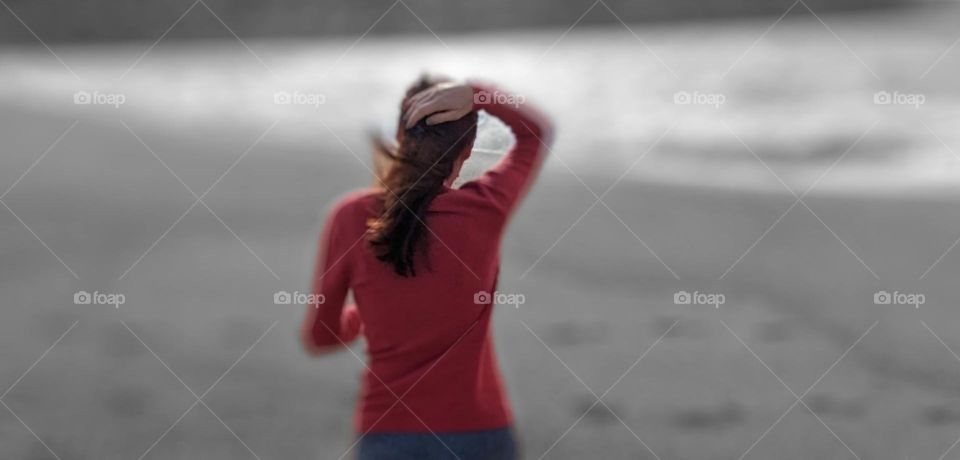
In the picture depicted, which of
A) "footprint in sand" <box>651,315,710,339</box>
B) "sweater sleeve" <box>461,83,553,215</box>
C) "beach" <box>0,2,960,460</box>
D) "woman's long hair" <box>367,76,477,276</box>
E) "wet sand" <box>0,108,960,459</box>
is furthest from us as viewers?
"footprint in sand" <box>651,315,710,339</box>

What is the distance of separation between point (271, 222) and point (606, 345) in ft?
8.29

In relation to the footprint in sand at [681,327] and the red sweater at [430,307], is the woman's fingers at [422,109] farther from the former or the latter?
the footprint in sand at [681,327]

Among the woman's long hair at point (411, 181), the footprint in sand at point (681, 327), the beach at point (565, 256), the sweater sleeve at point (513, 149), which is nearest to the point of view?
the woman's long hair at point (411, 181)

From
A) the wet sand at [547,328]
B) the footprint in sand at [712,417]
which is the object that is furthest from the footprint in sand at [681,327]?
the footprint in sand at [712,417]

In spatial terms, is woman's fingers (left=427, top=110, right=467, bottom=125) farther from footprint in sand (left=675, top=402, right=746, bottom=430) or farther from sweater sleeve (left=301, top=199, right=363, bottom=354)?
footprint in sand (left=675, top=402, right=746, bottom=430)

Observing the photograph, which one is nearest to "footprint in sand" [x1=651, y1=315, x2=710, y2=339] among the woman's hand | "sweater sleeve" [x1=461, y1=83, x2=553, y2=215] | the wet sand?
the wet sand

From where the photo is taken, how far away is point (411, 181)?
230 cm

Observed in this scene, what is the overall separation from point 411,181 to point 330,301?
1.04 feet

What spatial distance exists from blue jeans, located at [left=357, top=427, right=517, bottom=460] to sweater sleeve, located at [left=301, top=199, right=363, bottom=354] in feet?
0.81

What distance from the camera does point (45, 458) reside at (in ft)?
13.0

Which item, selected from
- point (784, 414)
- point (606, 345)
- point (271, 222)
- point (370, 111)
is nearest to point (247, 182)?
point (271, 222)

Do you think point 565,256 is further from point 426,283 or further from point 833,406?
point 426,283

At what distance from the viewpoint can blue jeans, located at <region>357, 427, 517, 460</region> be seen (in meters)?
2.36

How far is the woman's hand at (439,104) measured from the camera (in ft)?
7.57
